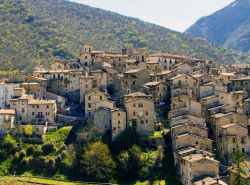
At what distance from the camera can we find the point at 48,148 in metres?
81.7

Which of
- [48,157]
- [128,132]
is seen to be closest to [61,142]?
[48,157]

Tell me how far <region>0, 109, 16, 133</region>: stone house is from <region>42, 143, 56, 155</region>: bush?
24.0 ft

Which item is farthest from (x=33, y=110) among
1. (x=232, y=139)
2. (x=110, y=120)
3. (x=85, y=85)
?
(x=232, y=139)

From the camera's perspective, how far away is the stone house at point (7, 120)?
84.8 m

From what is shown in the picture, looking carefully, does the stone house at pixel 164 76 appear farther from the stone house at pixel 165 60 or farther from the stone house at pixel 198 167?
the stone house at pixel 198 167

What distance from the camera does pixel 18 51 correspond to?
151625mm

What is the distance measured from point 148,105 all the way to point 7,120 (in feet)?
73.7

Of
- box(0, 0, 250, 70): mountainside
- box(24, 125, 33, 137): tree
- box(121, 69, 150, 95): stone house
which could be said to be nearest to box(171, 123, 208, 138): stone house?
box(121, 69, 150, 95): stone house

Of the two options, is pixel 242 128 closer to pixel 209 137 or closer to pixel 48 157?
pixel 209 137

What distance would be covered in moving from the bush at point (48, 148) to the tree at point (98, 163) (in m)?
6.73

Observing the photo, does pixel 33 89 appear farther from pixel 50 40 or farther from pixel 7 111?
pixel 50 40

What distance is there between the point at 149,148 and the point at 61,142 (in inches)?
542

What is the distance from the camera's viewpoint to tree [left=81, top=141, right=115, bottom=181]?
76.1 m

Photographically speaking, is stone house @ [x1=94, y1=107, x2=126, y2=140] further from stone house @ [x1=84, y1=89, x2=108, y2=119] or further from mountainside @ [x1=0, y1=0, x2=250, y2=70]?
mountainside @ [x1=0, y1=0, x2=250, y2=70]
